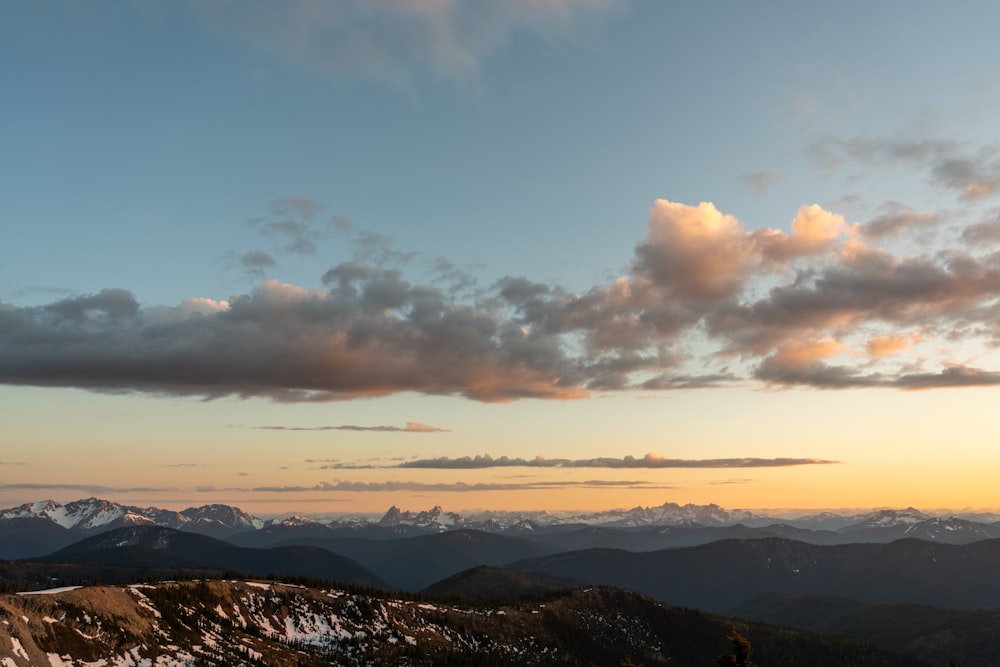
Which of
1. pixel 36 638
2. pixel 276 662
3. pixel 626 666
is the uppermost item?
pixel 626 666

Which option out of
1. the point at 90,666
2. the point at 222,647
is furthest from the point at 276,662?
the point at 90,666

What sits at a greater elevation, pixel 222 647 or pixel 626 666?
pixel 626 666

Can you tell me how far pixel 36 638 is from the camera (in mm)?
153750

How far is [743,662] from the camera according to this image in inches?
4631

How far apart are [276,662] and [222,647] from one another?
15.7 meters

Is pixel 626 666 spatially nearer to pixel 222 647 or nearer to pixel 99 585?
pixel 222 647

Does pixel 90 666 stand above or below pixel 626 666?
below

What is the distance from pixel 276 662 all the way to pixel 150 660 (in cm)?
3482

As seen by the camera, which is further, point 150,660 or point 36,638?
point 150,660

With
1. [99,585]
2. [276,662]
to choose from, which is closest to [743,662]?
[276,662]

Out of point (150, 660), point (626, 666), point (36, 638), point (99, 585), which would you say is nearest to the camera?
point (626, 666)

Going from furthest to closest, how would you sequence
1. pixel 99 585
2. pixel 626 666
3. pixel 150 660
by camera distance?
pixel 99 585, pixel 150 660, pixel 626 666

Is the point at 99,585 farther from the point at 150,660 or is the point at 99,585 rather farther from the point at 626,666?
the point at 626,666

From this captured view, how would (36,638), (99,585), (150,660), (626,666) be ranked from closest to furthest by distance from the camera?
(626,666)
(36,638)
(150,660)
(99,585)
